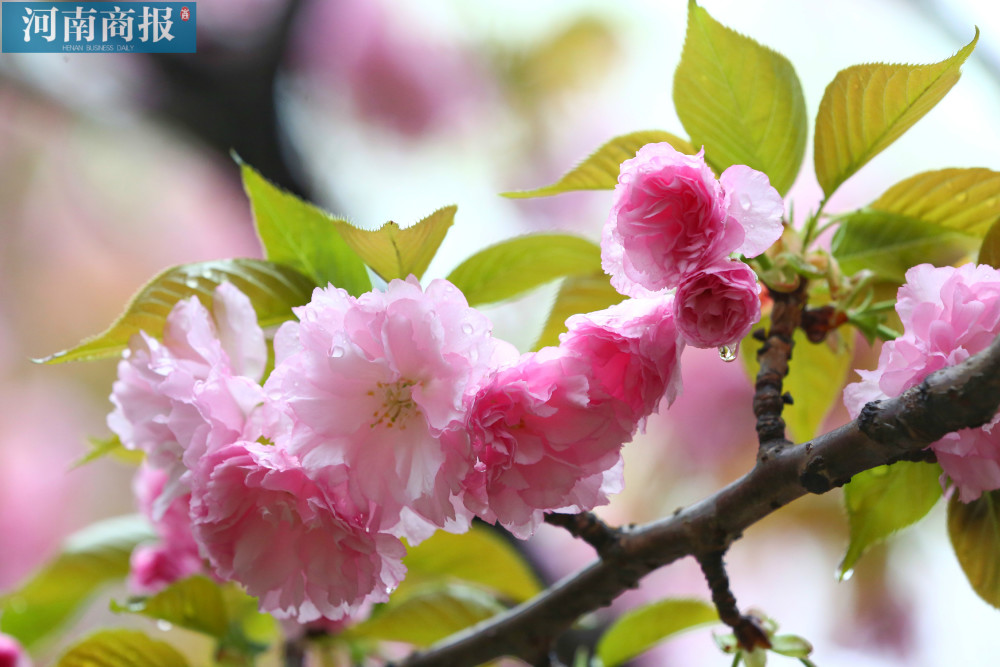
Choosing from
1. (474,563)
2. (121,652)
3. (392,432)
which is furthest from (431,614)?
(392,432)

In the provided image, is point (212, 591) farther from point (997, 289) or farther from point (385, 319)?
point (997, 289)

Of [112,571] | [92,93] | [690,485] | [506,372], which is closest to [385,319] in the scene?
[506,372]

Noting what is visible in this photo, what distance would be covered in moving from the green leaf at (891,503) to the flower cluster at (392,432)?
113 mm

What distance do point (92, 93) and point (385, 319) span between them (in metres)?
0.95

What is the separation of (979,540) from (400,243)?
0.25 meters

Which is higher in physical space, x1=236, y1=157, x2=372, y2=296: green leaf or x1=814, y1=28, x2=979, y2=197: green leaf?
x1=814, y1=28, x2=979, y2=197: green leaf

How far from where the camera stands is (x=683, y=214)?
22cm

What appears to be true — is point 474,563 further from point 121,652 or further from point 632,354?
point 632,354

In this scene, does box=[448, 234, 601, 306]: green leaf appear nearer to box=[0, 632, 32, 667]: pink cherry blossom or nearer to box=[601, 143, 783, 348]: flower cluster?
box=[601, 143, 783, 348]: flower cluster

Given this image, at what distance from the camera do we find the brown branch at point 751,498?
0.68ft

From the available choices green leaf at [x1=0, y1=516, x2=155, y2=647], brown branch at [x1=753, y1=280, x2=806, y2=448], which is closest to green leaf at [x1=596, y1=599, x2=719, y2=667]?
brown branch at [x1=753, y1=280, x2=806, y2=448]

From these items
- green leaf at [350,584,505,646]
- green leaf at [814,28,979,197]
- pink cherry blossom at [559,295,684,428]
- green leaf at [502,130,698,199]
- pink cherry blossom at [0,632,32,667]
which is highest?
green leaf at [814,28,979,197]

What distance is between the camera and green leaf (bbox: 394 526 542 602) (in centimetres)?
51

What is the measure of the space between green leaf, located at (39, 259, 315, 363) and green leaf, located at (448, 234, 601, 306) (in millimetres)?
71
